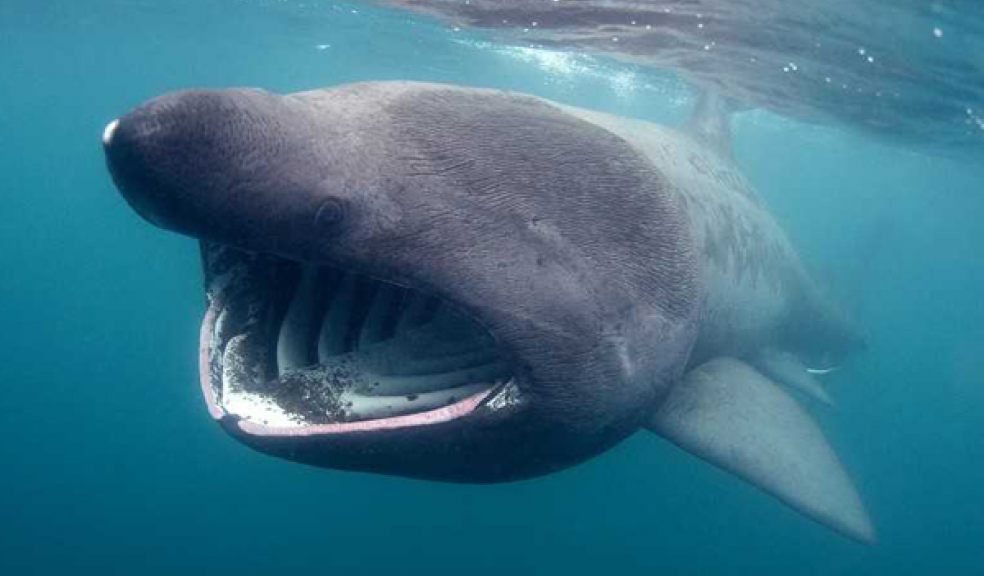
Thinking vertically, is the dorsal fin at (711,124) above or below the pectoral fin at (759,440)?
above

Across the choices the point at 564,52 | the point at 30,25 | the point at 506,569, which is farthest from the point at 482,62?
the point at 30,25

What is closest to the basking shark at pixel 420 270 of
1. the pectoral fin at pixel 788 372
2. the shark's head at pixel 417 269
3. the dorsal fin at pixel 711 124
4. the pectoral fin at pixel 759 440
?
the shark's head at pixel 417 269

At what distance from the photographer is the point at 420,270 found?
354cm

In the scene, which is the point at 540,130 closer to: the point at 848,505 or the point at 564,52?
the point at 848,505

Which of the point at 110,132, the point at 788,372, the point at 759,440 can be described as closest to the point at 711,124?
the point at 788,372

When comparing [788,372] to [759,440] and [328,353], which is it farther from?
[328,353]

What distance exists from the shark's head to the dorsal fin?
19.1ft

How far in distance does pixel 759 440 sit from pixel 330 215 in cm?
451

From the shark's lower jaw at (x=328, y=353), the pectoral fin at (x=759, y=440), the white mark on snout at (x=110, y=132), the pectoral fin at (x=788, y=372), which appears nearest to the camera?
the white mark on snout at (x=110, y=132)

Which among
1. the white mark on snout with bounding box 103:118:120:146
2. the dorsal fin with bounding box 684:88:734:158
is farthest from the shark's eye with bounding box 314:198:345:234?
the dorsal fin with bounding box 684:88:734:158

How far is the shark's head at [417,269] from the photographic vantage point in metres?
3.11

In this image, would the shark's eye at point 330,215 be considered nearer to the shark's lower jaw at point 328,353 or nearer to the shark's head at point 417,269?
the shark's head at point 417,269

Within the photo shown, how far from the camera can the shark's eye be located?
129 inches

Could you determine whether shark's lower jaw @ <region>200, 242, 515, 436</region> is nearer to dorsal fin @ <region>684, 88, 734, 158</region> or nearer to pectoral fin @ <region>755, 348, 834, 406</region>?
pectoral fin @ <region>755, 348, 834, 406</region>
